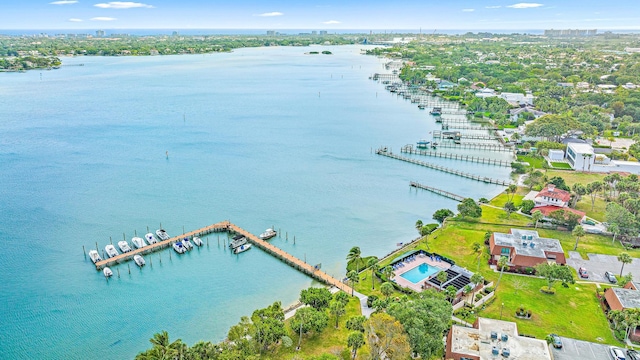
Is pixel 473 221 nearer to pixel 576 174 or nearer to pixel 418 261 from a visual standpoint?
pixel 418 261

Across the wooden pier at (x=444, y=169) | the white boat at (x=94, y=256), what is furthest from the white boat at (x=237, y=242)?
the wooden pier at (x=444, y=169)

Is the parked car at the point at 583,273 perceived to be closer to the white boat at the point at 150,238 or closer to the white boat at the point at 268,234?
the white boat at the point at 268,234

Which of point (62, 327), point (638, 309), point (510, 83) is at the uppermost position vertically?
point (510, 83)

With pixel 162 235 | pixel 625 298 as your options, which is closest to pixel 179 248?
pixel 162 235

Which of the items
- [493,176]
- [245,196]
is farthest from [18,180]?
[493,176]

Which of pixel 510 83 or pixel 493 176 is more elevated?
pixel 510 83
